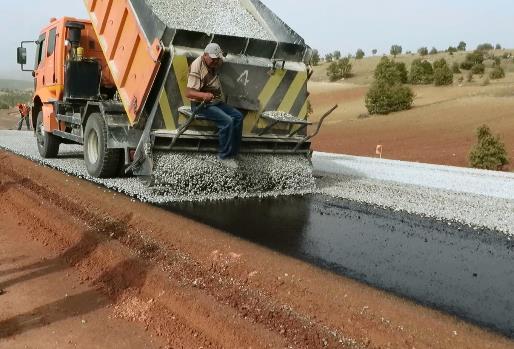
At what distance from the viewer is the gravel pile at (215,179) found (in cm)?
679

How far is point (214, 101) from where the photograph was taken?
6.85m

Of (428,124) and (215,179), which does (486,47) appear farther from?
(215,179)

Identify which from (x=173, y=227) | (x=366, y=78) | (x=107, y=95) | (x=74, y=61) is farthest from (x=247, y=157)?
(x=366, y=78)

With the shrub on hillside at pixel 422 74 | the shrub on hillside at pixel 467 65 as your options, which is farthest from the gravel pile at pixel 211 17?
the shrub on hillside at pixel 467 65

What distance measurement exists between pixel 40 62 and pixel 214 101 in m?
5.54

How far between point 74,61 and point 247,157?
3.76 metres

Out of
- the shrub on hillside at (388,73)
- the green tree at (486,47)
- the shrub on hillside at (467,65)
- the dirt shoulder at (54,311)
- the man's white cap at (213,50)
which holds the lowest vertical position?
the dirt shoulder at (54,311)

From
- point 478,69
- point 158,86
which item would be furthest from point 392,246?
point 478,69

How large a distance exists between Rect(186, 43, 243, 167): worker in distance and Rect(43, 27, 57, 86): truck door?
4.18 metres

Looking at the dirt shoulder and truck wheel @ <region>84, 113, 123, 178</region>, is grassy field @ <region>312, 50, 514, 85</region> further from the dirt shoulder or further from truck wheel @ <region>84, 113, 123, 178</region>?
the dirt shoulder

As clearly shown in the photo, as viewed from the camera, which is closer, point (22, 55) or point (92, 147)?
point (92, 147)

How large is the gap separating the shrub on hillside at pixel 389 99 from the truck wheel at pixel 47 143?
30.1 meters

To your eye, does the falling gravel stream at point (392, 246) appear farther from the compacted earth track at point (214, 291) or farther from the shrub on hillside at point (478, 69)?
the shrub on hillside at point (478, 69)

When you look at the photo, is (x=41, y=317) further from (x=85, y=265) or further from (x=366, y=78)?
(x=366, y=78)
